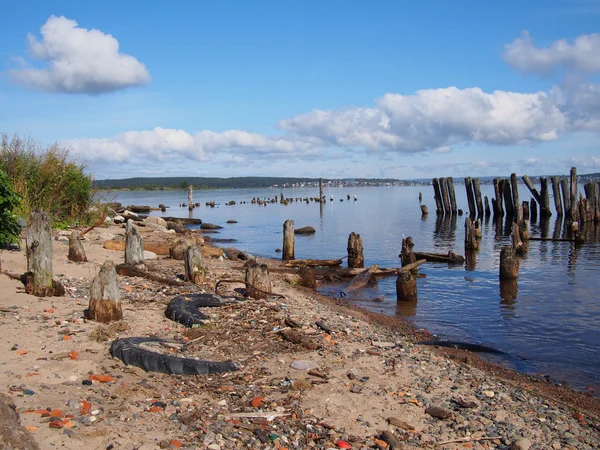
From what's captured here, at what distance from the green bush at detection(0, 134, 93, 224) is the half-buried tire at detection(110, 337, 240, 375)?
1215 centimetres

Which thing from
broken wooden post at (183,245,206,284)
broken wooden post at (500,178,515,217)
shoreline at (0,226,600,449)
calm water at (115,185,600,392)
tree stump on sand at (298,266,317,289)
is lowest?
calm water at (115,185,600,392)

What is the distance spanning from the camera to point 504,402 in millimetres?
6379

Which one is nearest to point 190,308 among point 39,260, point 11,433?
point 39,260

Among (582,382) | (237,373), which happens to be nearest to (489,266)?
(582,382)

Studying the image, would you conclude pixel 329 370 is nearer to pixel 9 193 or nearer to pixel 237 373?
pixel 237 373

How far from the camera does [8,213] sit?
39.3 ft

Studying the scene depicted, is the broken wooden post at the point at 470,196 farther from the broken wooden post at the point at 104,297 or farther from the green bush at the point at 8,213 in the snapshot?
the broken wooden post at the point at 104,297

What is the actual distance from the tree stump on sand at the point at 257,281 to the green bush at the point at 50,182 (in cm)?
983

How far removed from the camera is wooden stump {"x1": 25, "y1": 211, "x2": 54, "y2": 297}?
918 cm

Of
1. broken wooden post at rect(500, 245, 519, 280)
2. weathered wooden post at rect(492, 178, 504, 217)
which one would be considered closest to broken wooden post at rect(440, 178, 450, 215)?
weathered wooden post at rect(492, 178, 504, 217)

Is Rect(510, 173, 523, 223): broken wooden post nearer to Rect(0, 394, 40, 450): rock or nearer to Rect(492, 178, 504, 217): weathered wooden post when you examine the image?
Rect(492, 178, 504, 217): weathered wooden post

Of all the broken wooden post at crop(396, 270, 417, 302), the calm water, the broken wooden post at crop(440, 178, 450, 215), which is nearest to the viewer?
the calm water

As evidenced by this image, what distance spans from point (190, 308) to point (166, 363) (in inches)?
107

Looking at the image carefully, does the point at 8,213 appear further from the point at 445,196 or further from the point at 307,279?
the point at 445,196
